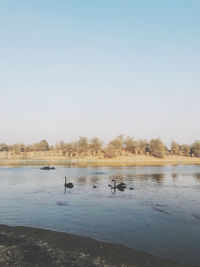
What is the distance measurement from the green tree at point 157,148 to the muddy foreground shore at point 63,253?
15984 cm

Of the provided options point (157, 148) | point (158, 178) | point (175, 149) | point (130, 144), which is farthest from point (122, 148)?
point (158, 178)

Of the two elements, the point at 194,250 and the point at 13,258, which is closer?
the point at 13,258

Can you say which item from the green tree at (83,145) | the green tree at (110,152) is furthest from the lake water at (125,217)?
the green tree at (83,145)

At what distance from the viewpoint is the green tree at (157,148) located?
169125 millimetres

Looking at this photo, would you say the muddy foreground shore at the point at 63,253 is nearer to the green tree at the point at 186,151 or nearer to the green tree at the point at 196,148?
the green tree at the point at 196,148

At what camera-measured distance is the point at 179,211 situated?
2530cm

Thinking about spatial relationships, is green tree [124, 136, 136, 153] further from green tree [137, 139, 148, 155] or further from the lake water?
the lake water

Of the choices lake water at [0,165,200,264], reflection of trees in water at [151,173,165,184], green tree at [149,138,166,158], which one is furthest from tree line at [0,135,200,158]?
lake water at [0,165,200,264]

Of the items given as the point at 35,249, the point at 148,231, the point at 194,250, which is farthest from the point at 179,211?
the point at 35,249

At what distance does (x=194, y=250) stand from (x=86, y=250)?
7102 millimetres

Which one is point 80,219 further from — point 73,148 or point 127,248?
point 73,148

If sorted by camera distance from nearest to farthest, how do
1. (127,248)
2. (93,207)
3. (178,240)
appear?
(127,248) < (178,240) < (93,207)

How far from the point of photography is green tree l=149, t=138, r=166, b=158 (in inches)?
6658

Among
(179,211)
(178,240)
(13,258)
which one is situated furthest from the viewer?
(179,211)
